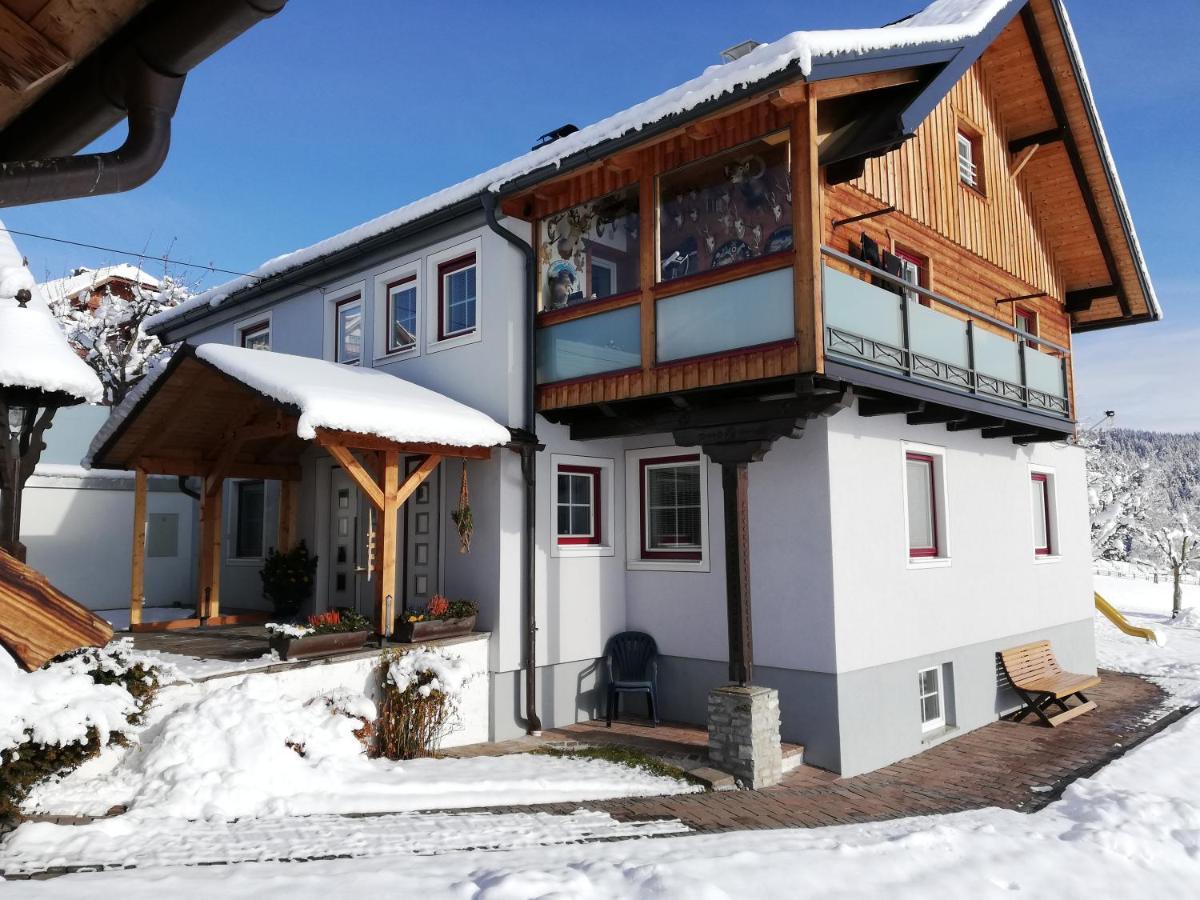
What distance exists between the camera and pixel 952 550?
11.4 meters

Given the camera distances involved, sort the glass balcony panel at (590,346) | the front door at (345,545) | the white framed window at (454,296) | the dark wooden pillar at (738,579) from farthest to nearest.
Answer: the front door at (345,545) < the white framed window at (454,296) < the glass balcony panel at (590,346) < the dark wooden pillar at (738,579)

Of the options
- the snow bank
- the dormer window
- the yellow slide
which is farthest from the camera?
the yellow slide

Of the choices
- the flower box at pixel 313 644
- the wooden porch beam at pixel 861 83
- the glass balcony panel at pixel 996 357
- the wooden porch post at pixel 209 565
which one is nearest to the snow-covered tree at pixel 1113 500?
the glass balcony panel at pixel 996 357

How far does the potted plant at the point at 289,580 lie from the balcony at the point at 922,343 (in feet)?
27.5

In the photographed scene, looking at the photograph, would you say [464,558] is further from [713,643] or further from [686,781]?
[686,781]

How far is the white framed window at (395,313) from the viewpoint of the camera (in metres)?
12.4

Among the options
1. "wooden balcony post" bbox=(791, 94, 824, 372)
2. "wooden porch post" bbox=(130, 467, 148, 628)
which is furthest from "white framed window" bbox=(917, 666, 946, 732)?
"wooden porch post" bbox=(130, 467, 148, 628)

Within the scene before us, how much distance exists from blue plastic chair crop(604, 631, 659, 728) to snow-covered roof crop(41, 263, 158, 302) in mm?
21187

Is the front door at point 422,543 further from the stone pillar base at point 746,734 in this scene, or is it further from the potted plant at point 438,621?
the stone pillar base at point 746,734

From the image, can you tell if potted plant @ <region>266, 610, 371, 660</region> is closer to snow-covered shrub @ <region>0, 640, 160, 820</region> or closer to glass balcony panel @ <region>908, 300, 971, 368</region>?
snow-covered shrub @ <region>0, 640, 160, 820</region>

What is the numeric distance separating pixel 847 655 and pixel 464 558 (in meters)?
4.58

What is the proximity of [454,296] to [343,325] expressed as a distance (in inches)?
107

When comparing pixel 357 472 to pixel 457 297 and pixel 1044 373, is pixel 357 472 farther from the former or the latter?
pixel 1044 373

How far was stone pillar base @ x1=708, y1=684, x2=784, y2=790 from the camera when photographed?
8.44 metres
